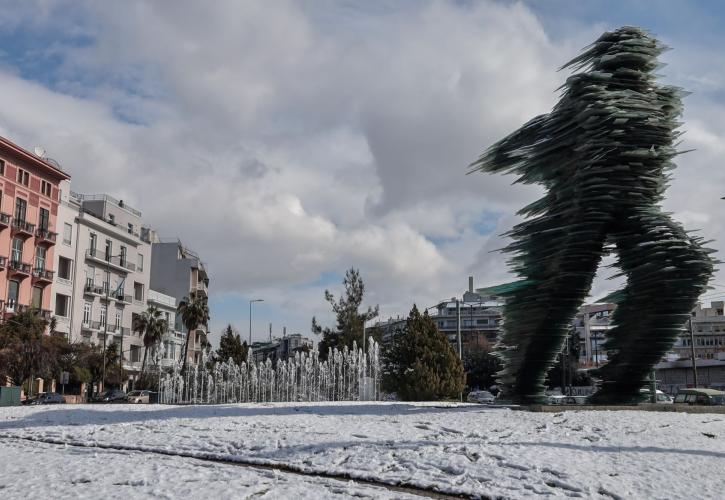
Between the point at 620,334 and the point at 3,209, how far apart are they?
44.5 meters

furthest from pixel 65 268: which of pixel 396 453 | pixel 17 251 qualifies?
pixel 396 453

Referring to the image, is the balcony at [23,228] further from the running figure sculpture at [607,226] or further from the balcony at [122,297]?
the running figure sculpture at [607,226]

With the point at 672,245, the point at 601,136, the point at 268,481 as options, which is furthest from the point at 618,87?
the point at 268,481

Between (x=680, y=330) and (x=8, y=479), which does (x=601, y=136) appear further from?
(x=8, y=479)

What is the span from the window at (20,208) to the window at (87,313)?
385 inches

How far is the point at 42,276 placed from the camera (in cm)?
5394

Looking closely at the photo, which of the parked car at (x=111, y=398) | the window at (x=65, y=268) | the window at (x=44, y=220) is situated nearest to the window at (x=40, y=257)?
the window at (x=44, y=220)

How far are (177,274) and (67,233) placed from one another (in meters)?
24.0

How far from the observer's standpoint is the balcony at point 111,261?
61.0m

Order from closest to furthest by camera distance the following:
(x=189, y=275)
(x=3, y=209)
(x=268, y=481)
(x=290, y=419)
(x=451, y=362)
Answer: (x=268, y=481)
(x=290, y=419)
(x=451, y=362)
(x=3, y=209)
(x=189, y=275)

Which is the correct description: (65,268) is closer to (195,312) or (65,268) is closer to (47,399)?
(195,312)

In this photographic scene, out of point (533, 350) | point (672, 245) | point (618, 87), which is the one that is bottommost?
point (533, 350)

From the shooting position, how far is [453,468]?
34.8 ft

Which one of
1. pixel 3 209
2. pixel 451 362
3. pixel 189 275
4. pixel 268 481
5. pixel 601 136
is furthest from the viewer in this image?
pixel 189 275
